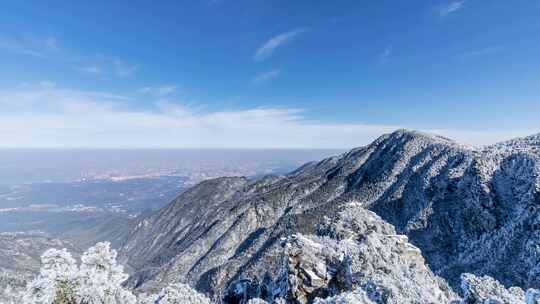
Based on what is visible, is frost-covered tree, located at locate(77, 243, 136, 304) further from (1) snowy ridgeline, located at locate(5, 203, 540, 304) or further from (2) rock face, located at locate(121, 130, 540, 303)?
(2) rock face, located at locate(121, 130, 540, 303)

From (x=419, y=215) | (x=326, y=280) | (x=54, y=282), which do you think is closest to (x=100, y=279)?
(x=54, y=282)

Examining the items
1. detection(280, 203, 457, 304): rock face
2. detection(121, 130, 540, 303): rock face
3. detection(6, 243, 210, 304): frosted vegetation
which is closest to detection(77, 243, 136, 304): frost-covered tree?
detection(6, 243, 210, 304): frosted vegetation

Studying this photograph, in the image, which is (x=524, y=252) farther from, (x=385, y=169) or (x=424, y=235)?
(x=385, y=169)

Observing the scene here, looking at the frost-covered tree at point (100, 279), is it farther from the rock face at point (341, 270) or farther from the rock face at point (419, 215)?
the rock face at point (419, 215)

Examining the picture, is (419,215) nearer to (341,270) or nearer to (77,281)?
(341,270)

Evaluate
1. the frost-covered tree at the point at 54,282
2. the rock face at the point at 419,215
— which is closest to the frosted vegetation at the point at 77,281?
the frost-covered tree at the point at 54,282

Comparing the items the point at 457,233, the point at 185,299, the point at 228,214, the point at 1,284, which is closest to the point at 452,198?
the point at 457,233
